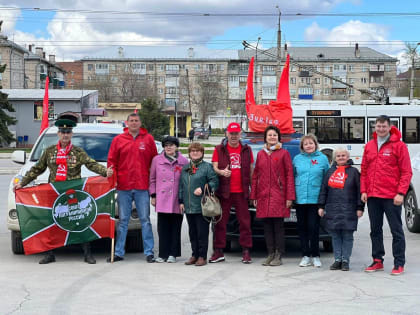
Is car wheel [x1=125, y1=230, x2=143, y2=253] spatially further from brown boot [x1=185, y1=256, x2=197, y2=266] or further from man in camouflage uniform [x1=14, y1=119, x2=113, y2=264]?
brown boot [x1=185, y1=256, x2=197, y2=266]

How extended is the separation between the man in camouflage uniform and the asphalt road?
0.68 m

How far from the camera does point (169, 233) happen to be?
849 centimetres

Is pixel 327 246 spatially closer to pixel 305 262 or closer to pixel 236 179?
pixel 305 262

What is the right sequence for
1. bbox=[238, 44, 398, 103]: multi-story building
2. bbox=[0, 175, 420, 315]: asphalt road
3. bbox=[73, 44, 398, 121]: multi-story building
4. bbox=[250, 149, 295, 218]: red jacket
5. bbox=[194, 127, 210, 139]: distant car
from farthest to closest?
bbox=[238, 44, 398, 103]: multi-story building, bbox=[73, 44, 398, 121]: multi-story building, bbox=[194, 127, 210, 139]: distant car, bbox=[250, 149, 295, 218]: red jacket, bbox=[0, 175, 420, 315]: asphalt road

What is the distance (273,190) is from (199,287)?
6.05 feet

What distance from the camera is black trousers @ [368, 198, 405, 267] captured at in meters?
7.67

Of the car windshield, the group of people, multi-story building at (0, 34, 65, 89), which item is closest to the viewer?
the group of people

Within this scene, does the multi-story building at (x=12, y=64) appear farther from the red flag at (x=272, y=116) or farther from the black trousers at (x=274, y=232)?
the black trousers at (x=274, y=232)

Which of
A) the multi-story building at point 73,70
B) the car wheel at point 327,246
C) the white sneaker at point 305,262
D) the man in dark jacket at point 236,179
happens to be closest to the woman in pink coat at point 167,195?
the man in dark jacket at point 236,179

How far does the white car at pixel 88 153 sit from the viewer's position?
8.61 metres

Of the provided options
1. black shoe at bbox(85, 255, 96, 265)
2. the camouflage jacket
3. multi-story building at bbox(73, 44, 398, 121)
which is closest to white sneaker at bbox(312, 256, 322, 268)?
black shoe at bbox(85, 255, 96, 265)

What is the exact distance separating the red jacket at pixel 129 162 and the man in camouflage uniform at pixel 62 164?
0.67 ft

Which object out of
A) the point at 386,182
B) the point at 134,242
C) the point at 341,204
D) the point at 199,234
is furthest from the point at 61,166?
the point at 386,182

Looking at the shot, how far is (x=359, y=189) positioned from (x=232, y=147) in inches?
68.9
